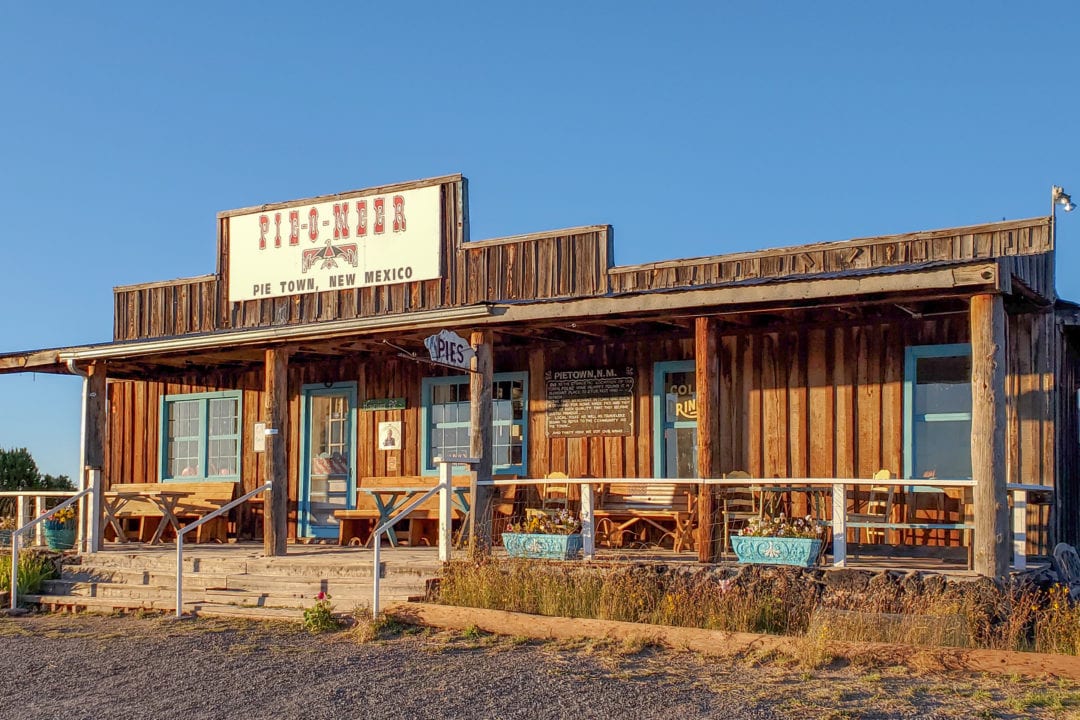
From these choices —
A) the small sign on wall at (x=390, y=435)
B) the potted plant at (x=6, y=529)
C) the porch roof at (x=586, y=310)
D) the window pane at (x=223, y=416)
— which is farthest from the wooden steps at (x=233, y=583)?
the window pane at (x=223, y=416)

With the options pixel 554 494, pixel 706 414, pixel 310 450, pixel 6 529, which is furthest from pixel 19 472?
pixel 706 414

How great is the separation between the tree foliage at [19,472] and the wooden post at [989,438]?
65.3ft

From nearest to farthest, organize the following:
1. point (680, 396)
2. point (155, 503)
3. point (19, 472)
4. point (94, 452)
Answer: point (680, 396), point (94, 452), point (155, 503), point (19, 472)

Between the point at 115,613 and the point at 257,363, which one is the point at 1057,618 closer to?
the point at 115,613

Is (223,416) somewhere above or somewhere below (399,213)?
below

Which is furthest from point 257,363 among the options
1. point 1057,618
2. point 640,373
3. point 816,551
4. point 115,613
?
point 1057,618

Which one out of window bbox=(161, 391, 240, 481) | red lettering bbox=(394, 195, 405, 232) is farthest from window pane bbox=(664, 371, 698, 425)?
window bbox=(161, 391, 240, 481)

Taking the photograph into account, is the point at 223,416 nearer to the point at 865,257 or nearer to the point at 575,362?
the point at 575,362

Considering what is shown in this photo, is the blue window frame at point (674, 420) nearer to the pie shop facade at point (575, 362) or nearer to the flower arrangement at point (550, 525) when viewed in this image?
the pie shop facade at point (575, 362)

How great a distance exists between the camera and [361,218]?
15.2 metres

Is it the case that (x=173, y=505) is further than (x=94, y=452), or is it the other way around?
(x=173, y=505)

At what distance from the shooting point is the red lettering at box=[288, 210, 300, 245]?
617 inches

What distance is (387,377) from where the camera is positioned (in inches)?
623

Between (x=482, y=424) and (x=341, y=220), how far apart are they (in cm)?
444
